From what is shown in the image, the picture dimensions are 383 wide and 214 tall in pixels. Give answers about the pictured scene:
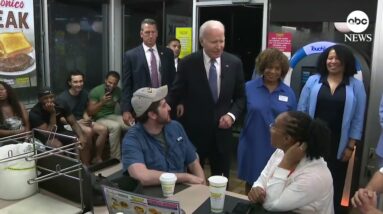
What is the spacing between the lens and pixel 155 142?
2.03 metres

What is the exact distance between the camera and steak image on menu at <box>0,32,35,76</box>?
12.9ft

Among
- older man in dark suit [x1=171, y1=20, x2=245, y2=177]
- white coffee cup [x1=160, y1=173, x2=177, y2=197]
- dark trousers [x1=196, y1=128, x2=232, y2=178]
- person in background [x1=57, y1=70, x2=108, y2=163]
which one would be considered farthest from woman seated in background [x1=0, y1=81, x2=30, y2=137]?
white coffee cup [x1=160, y1=173, x2=177, y2=197]

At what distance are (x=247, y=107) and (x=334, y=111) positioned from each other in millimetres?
642

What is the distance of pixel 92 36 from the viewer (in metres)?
5.06

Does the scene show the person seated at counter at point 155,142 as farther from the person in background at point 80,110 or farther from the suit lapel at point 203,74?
the person in background at point 80,110

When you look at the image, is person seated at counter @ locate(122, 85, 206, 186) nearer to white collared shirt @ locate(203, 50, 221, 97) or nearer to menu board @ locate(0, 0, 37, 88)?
white collared shirt @ locate(203, 50, 221, 97)

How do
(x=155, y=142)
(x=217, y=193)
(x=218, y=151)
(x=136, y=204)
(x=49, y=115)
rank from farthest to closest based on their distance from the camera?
(x=49, y=115), (x=218, y=151), (x=155, y=142), (x=217, y=193), (x=136, y=204)

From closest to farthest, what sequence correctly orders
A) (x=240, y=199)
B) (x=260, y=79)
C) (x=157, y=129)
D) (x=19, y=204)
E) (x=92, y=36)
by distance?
(x=19, y=204) → (x=240, y=199) → (x=157, y=129) → (x=260, y=79) → (x=92, y=36)

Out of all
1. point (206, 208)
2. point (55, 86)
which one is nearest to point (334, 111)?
point (206, 208)

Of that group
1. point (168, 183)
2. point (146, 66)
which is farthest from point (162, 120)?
point (146, 66)

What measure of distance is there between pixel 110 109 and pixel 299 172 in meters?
3.30

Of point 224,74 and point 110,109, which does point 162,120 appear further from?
point 110,109

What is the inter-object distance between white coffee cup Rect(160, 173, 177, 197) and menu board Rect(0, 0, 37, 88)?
3.00 m

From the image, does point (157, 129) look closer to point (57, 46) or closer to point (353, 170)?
point (353, 170)
